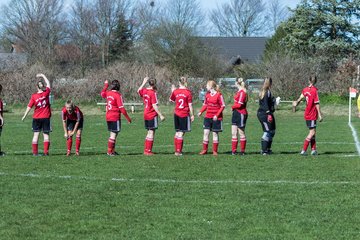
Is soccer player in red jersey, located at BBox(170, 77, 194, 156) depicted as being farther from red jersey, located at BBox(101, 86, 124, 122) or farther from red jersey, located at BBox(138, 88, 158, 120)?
red jersey, located at BBox(101, 86, 124, 122)

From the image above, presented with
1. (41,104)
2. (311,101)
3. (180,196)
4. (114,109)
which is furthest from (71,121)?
(180,196)

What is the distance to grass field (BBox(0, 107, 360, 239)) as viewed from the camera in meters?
8.41

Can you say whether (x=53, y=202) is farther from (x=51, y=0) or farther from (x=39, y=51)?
(x=51, y=0)

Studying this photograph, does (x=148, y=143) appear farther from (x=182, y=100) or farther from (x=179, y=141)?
(x=182, y=100)

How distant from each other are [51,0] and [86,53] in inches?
299

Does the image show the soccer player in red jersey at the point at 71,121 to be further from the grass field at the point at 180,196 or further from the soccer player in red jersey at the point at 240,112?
the soccer player in red jersey at the point at 240,112

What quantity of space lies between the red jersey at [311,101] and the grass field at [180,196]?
106 centimetres

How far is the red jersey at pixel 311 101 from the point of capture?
653 inches

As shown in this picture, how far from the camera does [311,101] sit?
54.6 feet

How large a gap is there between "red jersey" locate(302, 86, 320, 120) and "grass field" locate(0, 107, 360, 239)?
106cm

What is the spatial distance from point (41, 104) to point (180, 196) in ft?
23.0

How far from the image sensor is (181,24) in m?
62.8

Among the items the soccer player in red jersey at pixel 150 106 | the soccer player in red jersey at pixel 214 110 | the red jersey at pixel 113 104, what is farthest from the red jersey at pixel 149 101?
the soccer player in red jersey at pixel 214 110

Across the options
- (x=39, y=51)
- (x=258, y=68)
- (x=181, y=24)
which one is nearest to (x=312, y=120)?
(x=258, y=68)
